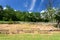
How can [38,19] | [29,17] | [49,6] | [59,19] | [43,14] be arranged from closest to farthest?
[59,19], [49,6], [43,14], [38,19], [29,17]

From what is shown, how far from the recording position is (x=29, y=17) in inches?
2103

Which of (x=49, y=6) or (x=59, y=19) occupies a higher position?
(x=49, y=6)

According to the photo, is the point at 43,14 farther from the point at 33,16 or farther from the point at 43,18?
the point at 33,16

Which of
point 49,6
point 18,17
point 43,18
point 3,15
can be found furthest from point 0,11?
point 49,6

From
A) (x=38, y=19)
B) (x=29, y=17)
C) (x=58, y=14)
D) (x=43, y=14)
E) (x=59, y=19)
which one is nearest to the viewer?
(x=59, y=19)

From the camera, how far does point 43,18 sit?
149ft

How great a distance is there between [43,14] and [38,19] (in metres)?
5.16

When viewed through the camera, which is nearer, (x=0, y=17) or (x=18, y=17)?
(x=0, y=17)

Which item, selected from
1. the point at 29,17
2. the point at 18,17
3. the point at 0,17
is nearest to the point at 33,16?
the point at 29,17

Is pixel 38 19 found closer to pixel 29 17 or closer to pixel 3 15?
pixel 29 17

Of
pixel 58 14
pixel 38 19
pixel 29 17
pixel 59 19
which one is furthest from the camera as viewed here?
pixel 29 17

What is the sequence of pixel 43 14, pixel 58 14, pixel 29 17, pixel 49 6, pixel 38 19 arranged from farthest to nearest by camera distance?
pixel 29 17, pixel 38 19, pixel 43 14, pixel 49 6, pixel 58 14

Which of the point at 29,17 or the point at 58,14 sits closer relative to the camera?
the point at 58,14

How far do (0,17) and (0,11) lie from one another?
2.62 m
